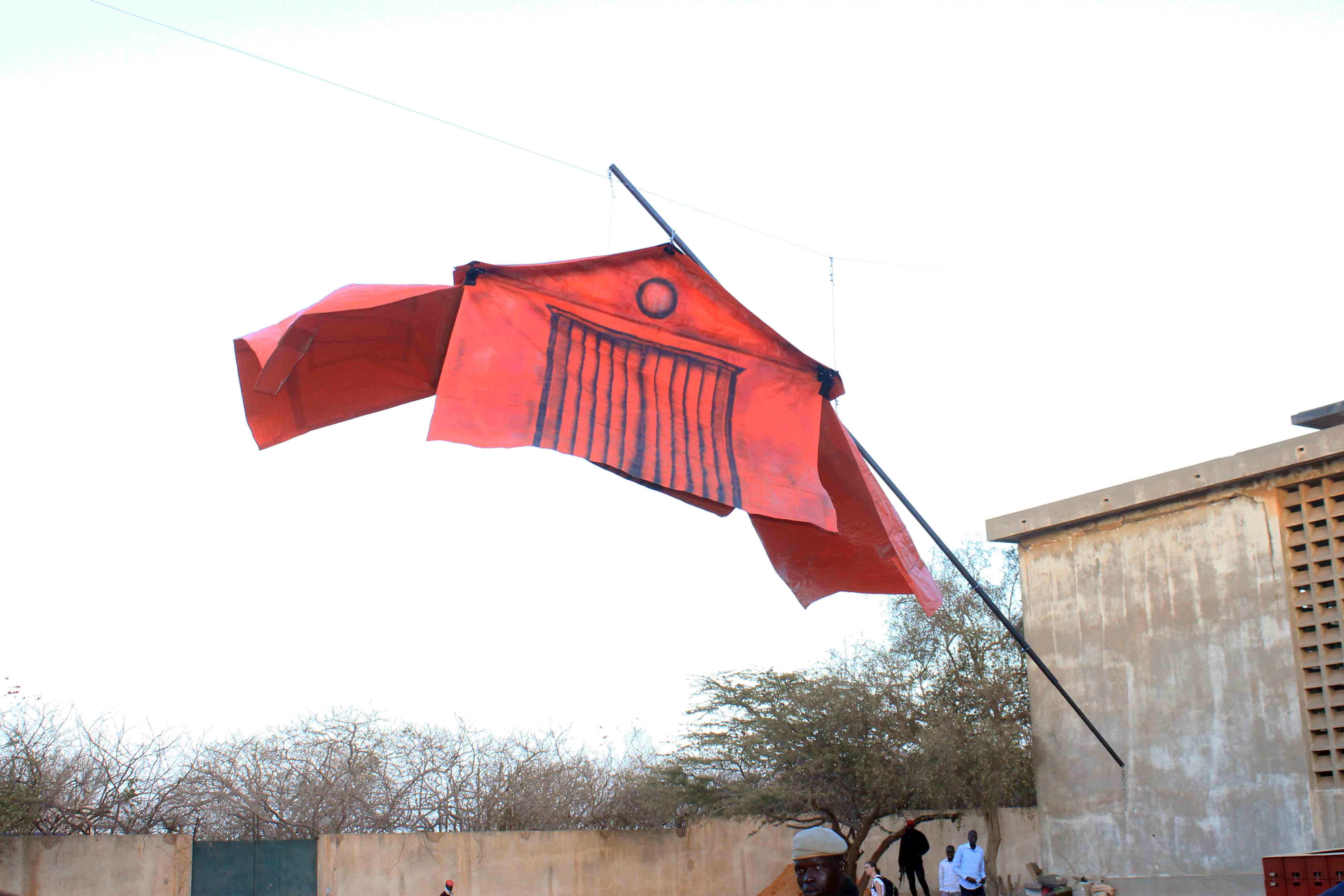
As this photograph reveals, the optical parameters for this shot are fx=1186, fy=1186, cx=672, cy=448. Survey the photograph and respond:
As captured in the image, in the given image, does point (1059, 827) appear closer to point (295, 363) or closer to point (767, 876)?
point (767, 876)

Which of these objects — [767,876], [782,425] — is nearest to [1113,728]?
[767,876]

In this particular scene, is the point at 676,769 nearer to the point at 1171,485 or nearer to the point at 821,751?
the point at 821,751

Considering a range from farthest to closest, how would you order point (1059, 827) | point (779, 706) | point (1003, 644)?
point (1003, 644) < point (779, 706) < point (1059, 827)

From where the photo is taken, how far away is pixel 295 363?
7.75 meters

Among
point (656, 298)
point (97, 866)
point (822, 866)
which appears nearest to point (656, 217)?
point (656, 298)

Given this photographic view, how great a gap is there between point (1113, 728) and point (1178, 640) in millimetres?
1848

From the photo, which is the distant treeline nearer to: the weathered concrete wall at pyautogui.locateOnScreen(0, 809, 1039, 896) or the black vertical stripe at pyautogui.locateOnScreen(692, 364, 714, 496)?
the weathered concrete wall at pyautogui.locateOnScreen(0, 809, 1039, 896)

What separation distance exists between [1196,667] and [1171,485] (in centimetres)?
284

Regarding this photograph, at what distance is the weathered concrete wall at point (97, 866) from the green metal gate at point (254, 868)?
0.84 ft

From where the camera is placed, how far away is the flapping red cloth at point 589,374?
754 centimetres

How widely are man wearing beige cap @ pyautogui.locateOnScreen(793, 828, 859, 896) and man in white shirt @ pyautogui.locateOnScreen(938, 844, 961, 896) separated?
40.7 feet

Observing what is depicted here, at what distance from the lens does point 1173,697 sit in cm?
1830

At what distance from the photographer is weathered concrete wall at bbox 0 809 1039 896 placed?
19906mm

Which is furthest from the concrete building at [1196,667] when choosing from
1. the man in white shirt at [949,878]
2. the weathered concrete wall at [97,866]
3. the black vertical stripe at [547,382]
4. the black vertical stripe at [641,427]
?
the weathered concrete wall at [97,866]
